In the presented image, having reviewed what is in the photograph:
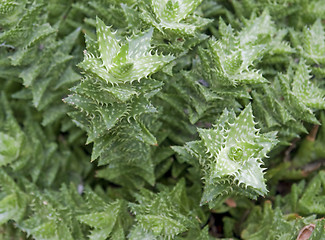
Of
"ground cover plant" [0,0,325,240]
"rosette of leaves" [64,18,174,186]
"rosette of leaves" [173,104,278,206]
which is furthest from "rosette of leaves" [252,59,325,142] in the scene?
"rosette of leaves" [64,18,174,186]

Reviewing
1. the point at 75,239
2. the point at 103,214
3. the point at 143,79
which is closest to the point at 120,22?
the point at 143,79

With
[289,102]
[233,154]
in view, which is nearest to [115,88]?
[233,154]

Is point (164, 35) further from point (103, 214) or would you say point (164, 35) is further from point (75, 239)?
point (75, 239)

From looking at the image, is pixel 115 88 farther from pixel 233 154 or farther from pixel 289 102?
pixel 289 102

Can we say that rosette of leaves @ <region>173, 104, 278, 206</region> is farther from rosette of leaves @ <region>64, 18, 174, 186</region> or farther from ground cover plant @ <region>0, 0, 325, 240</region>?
rosette of leaves @ <region>64, 18, 174, 186</region>

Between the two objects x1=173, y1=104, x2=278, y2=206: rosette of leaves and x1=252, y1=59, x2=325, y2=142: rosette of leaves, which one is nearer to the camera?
x1=173, y1=104, x2=278, y2=206: rosette of leaves

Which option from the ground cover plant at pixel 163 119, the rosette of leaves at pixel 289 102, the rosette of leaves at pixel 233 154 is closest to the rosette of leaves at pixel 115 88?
the ground cover plant at pixel 163 119

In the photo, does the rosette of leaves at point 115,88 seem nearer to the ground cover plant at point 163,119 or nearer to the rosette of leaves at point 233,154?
the ground cover plant at point 163,119
